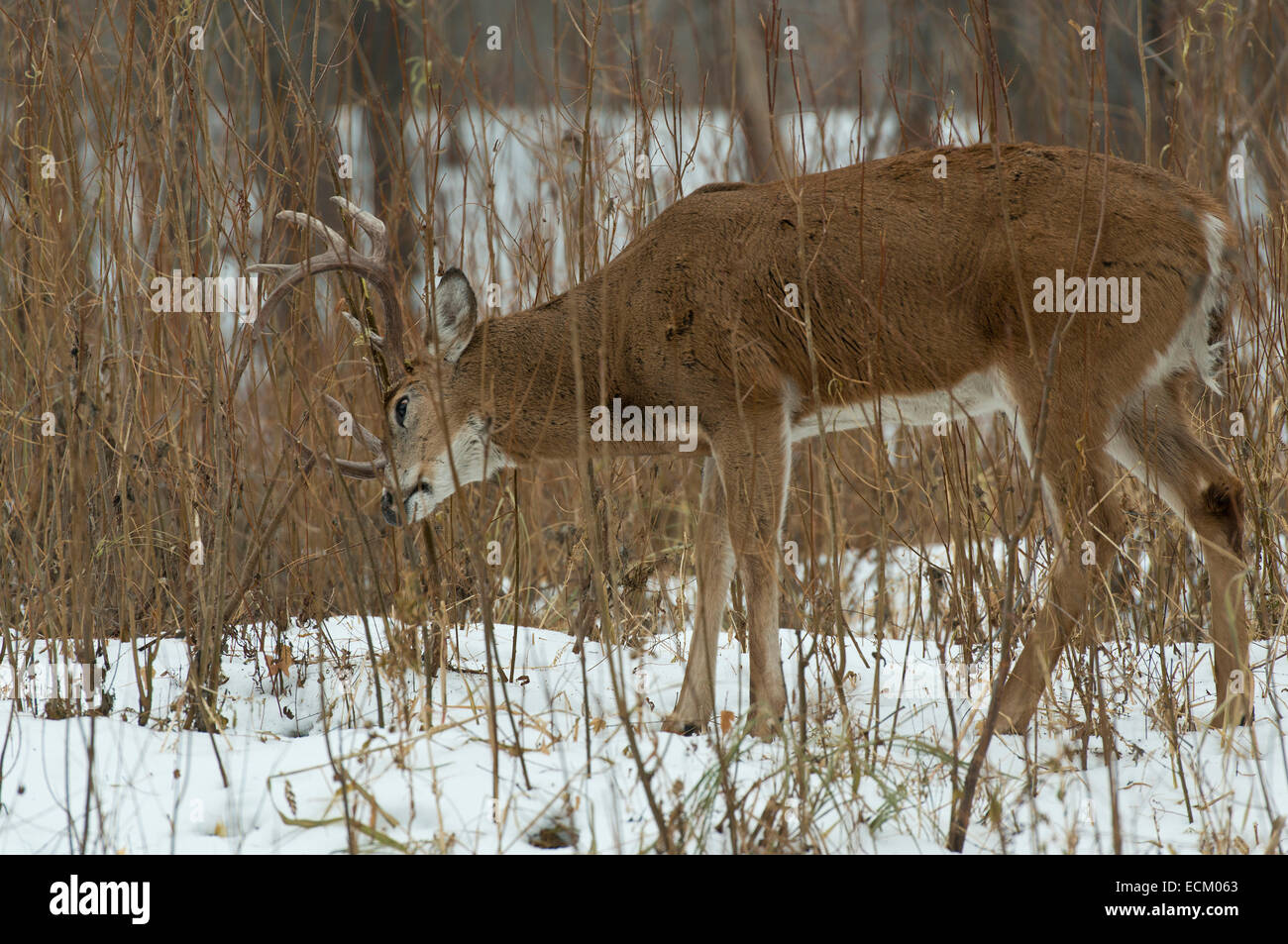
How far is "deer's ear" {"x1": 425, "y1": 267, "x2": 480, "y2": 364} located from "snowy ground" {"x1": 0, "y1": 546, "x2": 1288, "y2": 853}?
Result: 4.05 ft

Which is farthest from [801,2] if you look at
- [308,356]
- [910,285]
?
[910,285]

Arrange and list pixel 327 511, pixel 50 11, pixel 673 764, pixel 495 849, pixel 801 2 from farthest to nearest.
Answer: pixel 801 2 → pixel 327 511 → pixel 50 11 → pixel 673 764 → pixel 495 849

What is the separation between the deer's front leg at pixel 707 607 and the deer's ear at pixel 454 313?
1088mm

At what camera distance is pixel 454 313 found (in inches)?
195

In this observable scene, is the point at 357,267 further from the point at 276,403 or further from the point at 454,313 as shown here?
the point at 276,403

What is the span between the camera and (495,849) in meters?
3.25

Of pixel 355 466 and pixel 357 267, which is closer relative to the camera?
pixel 357 267

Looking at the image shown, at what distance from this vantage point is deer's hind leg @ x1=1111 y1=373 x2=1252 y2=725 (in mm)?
4492

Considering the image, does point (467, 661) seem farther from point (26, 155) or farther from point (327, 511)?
point (26, 155)

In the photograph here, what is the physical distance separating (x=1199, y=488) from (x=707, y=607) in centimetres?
179

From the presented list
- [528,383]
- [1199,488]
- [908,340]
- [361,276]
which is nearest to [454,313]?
[528,383]

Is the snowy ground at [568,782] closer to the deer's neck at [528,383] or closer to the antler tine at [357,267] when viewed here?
the deer's neck at [528,383]

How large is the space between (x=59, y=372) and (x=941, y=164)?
3.28 m

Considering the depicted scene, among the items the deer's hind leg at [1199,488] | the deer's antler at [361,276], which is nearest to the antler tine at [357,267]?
the deer's antler at [361,276]
